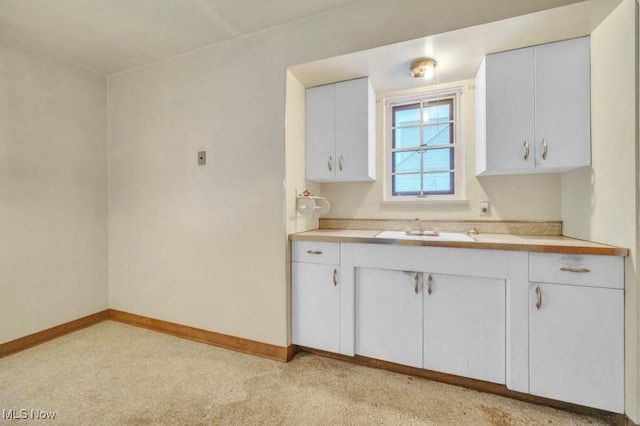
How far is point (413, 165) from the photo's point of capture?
2438 millimetres

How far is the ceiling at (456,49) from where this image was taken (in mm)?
1516

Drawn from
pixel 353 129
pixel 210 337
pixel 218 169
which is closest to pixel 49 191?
pixel 218 169

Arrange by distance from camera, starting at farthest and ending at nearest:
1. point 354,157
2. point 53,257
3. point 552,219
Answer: point 53,257, point 354,157, point 552,219

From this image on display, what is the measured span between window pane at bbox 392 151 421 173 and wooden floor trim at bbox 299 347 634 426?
154cm

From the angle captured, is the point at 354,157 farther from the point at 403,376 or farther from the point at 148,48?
the point at 148,48

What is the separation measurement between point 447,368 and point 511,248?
0.82 metres

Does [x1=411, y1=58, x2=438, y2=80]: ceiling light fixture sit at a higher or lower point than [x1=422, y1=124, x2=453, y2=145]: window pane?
higher

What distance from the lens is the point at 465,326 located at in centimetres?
167

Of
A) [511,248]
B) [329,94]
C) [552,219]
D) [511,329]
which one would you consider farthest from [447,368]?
[329,94]

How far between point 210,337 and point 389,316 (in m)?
1.48

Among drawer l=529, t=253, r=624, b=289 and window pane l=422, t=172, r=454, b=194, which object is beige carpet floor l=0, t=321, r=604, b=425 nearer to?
drawer l=529, t=253, r=624, b=289

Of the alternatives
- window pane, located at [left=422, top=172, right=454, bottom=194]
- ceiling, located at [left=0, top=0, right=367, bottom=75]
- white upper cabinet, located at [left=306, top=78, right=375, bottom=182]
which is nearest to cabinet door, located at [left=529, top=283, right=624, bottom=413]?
window pane, located at [left=422, top=172, right=454, bottom=194]

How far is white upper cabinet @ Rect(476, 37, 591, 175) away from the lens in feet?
5.49

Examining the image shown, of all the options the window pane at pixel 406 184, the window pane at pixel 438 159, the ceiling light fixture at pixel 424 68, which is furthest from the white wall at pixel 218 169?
the window pane at pixel 406 184
